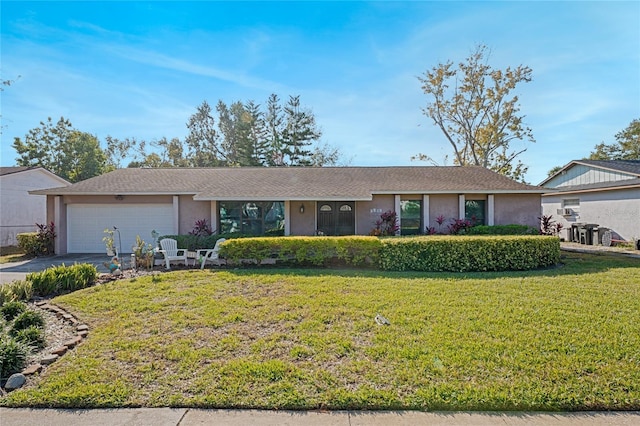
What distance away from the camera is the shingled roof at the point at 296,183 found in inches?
493

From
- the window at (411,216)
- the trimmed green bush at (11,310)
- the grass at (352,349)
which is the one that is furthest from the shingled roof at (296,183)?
the trimmed green bush at (11,310)

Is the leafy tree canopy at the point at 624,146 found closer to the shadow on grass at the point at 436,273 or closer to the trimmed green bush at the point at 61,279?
the shadow on grass at the point at 436,273

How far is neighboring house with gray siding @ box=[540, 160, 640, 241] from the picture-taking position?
47.8 ft

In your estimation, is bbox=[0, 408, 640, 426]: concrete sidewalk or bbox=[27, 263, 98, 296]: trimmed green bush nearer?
bbox=[0, 408, 640, 426]: concrete sidewalk

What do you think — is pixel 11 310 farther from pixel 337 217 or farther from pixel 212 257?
pixel 337 217

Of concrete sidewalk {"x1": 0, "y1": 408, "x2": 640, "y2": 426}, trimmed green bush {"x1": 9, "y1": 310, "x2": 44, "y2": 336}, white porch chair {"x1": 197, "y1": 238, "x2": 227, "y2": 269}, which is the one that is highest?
white porch chair {"x1": 197, "y1": 238, "x2": 227, "y2": 269}

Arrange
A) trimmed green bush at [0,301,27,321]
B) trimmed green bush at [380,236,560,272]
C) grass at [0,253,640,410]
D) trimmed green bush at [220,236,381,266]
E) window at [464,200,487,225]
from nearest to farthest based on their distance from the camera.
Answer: grass at [0,253,640,410] → trimmed green bush at [0,301,27,321] → trimmed green bush at [380,236,560,272] → trimmed green bush at [220,236,381,266] → window at [464,200,487,225]

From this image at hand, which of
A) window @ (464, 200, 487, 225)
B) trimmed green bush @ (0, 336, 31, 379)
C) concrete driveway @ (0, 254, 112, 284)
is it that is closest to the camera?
trimmed green bush @ (0, 336, 31, 379)

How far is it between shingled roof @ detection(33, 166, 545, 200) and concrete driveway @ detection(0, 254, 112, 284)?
2.60 m

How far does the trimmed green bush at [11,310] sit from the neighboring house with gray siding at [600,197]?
1837 centimetres

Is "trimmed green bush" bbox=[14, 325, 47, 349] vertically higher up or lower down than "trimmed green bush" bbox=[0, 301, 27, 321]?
lower down

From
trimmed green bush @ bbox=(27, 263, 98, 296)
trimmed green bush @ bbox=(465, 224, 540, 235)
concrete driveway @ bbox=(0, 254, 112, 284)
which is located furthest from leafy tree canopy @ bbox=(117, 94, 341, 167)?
trimmed green bush @ bbox=(27, 263, 98, 296)

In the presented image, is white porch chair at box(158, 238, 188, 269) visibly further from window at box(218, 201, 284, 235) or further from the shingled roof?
window at box(218, 201, 284, 235)

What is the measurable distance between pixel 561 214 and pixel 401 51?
47.9 ft
